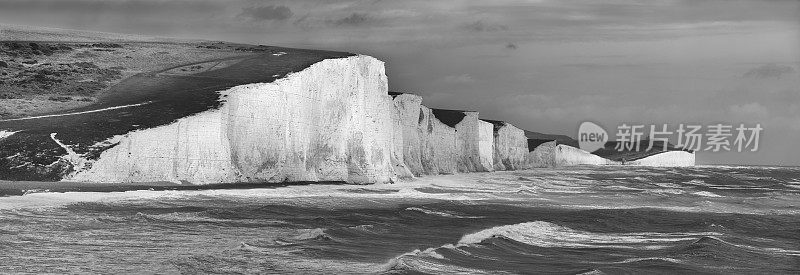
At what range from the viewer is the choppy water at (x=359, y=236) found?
2323 cm

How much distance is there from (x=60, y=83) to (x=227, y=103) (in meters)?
12.8

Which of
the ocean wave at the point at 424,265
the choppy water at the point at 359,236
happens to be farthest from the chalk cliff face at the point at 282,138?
the ocean wave at the point at 424,265

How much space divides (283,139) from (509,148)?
7792cm

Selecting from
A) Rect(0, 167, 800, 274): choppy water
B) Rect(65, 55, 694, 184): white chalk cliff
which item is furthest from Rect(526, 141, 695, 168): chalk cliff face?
Rect(0, 167, 800, 274): choppy water

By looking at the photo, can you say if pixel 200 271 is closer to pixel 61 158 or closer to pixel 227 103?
pixel 61 158

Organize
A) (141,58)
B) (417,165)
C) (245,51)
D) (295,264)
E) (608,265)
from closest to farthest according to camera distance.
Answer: (295,264) → (608,265) → (141,58) → (245,51) → (417,165)

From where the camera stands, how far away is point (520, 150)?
13362cm

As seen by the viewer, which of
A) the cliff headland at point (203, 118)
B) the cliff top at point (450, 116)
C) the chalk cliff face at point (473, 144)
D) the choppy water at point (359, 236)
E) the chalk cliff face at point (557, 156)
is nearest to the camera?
the choppy water at point (359, 236)

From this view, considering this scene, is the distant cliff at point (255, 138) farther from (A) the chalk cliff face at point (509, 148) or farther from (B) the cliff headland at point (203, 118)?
(A) the chalk cliff face at point (509, 148)

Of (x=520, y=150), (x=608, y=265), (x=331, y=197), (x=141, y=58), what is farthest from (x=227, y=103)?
(x=520, y=150)

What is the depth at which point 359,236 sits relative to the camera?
97.9 feet

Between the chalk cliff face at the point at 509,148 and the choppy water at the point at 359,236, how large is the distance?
7133 centimetres

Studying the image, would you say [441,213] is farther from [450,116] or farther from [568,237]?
[450,116]

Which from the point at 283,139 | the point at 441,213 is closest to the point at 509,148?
the point at 283,139
